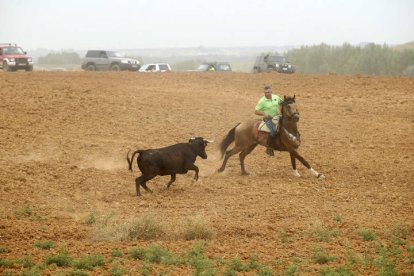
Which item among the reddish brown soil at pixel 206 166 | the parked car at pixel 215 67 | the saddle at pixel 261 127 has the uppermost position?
the parked car at pixel 215 67

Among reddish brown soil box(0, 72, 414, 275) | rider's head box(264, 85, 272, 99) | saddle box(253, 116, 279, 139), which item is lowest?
reddish brown soil box(0, 72, 414, 275)

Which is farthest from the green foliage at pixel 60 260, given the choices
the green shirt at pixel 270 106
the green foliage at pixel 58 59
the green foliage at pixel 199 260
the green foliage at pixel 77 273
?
the green foliage at pixel 58 59

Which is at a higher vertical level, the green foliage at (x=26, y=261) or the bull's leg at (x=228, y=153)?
the bull's leg at (x=228, y=153)

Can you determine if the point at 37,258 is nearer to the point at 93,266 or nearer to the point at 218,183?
the point at 93,266

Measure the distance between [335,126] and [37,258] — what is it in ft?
49.8

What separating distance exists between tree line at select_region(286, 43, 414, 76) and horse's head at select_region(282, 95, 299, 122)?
158 feet

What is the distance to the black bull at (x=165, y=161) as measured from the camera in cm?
1386

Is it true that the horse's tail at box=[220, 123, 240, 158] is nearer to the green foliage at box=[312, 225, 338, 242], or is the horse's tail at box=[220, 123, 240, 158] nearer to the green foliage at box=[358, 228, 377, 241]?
the green foliage at box=[312, 225, 338, 242]

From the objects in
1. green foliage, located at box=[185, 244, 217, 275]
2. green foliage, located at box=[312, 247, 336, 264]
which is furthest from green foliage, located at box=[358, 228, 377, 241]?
green foliage, located at box=[185, 244, 217, 275]

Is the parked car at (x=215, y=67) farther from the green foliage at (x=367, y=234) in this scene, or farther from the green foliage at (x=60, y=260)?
the green foliage at (x=60, y=260)

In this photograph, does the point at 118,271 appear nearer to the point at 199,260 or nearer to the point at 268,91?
the point at 199,260

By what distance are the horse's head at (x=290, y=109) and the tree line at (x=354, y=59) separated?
48.1m

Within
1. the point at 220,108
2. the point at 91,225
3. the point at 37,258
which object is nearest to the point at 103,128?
the point at 220,108

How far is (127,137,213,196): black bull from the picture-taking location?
13.9m
